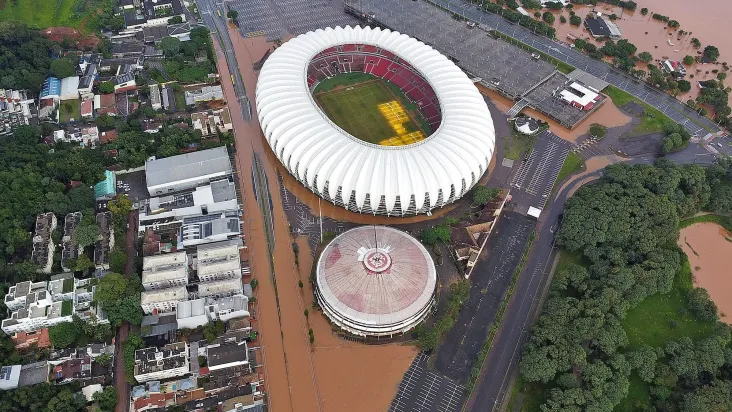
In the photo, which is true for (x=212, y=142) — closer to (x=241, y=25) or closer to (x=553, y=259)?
(x=241, y=25)

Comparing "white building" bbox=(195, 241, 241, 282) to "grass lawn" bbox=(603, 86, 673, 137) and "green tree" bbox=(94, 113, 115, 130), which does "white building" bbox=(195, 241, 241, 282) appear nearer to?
"green tree" bbox=(94, 113, 115, 130)

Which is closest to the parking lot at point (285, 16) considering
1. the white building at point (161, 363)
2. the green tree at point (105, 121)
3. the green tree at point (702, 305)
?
the green tree at point (105, 121)

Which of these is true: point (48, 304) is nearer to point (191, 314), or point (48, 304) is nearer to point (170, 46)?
point (191, 314)

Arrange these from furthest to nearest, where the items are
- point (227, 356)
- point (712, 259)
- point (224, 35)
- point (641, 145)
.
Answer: point (224, 35), point (641, 145), point (712, 259), point (227, 356)

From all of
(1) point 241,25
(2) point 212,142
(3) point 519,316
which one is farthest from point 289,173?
(1) point 241,25

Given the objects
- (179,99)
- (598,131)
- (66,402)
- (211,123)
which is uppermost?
(211,123)

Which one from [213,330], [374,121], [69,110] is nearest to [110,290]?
[213,330]
